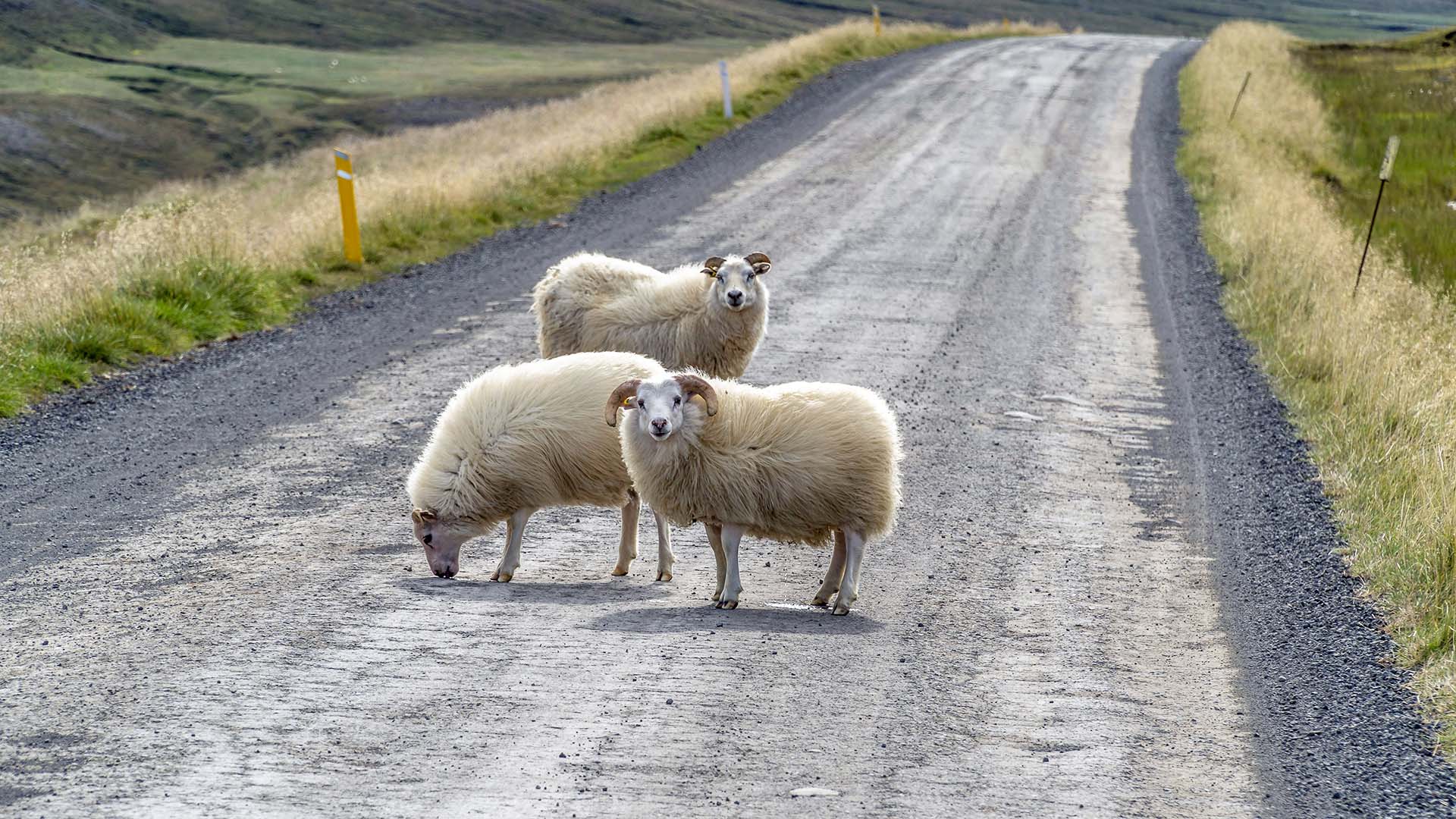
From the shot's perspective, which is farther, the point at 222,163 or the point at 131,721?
the point at 222,163

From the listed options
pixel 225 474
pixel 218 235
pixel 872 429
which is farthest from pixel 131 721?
pixel 218 235

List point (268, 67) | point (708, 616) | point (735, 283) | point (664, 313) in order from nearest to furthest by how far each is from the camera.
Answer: point (708, 616) < point (735, 283) < point (664, 313) < point (268, 67)

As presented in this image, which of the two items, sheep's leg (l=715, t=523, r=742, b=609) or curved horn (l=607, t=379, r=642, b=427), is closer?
sheep's leg (l=715, t=523, r=742, b=609)

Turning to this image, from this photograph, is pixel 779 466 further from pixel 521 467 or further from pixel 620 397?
pixel 521 467

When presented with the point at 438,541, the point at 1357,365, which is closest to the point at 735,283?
the point at 438,541

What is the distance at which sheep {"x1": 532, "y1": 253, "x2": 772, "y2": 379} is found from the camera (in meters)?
11.7

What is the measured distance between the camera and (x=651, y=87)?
138 feet

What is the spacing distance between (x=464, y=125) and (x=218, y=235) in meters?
35.8

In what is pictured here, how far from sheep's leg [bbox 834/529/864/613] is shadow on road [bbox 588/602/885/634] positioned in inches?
2.9

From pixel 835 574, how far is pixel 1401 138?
28.5 m

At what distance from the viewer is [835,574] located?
830 centimetres

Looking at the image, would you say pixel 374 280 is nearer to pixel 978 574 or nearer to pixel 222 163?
pixel 978 574

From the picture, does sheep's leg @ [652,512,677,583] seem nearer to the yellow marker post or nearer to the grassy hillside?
the yellow marker post

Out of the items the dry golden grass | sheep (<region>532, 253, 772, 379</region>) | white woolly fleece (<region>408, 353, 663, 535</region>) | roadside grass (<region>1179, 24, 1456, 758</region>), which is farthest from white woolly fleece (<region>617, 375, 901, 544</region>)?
the dry golden grass
